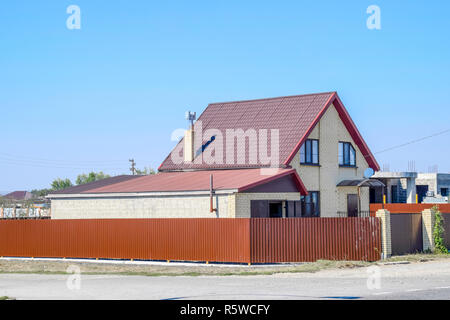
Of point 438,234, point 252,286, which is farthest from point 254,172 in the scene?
point 252,286

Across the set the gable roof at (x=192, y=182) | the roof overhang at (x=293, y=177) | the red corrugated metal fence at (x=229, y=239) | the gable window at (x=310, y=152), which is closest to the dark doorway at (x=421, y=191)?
the gable window at (x=310, y=152)

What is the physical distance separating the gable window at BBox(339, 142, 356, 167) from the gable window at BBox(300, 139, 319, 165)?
2.20 m

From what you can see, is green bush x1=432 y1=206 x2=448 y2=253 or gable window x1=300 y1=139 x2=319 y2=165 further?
gable window x1=300 y1=139 x2=319 y2=165

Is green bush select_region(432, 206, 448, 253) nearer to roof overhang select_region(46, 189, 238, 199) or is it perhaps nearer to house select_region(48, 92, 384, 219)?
house select_region(48, 92, 384, 219)

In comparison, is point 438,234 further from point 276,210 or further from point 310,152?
point 310,152

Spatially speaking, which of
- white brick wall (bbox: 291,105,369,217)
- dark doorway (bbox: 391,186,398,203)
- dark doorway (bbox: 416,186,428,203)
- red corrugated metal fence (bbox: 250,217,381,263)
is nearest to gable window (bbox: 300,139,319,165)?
white brick wall (bbox: 291,105,369,217)

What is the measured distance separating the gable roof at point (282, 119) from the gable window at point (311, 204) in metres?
2.75

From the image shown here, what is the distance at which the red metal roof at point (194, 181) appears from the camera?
29516mm

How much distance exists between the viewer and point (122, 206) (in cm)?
3275

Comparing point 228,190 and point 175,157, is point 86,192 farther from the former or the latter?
point 228,190

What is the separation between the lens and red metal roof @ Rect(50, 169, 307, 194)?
29516mm

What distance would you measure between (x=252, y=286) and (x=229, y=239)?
7.41 m

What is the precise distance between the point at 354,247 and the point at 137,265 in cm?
838
